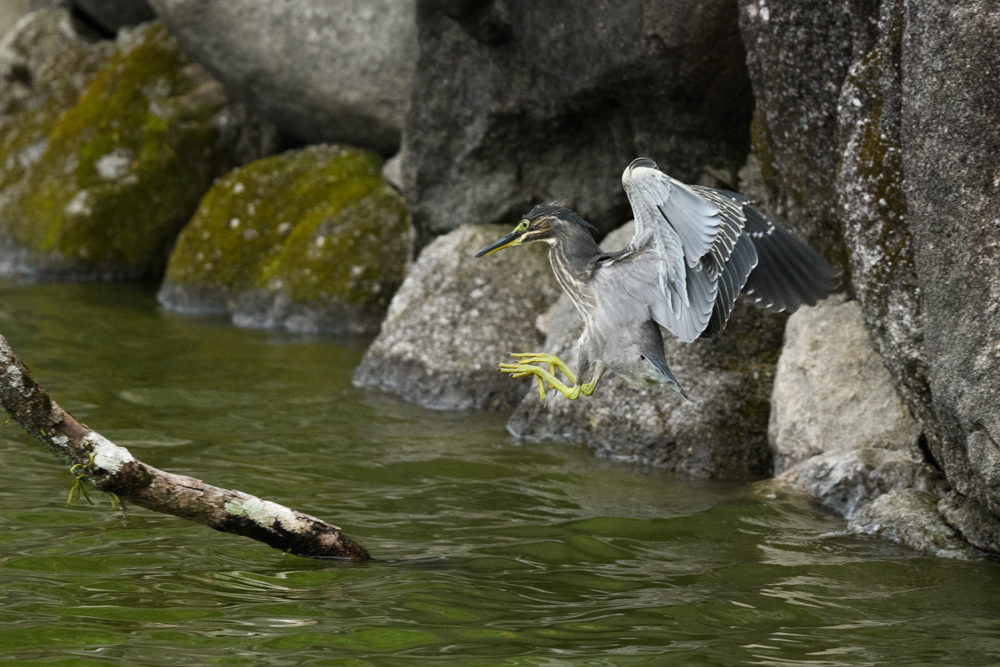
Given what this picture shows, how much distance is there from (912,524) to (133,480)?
331 centimetres

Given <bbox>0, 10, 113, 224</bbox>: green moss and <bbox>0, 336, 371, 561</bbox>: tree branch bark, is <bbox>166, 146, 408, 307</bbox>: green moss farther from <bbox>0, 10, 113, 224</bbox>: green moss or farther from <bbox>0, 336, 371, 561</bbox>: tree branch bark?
<bbox>0, 336, 371, 561</bbox>: tree branch bark

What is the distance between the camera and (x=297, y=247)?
10227mm

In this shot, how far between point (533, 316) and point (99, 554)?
414cm

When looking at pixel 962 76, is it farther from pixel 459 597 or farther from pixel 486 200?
pixel 486 200

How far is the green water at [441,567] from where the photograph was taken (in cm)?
359

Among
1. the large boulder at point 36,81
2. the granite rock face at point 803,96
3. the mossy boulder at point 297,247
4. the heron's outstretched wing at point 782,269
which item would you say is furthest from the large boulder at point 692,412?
the large boulder at point 36,81

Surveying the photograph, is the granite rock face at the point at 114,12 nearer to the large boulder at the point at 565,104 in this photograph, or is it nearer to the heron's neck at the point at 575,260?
the large boulder at the point at 565,104

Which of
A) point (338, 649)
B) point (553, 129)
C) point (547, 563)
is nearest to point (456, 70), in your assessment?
point (553, 129)

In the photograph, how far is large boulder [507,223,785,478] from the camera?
6.23 meters

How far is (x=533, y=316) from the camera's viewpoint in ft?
26.1

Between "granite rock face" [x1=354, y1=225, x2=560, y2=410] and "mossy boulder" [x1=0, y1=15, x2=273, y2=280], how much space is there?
4.70 m

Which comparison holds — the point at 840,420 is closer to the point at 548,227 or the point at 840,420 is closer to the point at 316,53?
the point at 548,227

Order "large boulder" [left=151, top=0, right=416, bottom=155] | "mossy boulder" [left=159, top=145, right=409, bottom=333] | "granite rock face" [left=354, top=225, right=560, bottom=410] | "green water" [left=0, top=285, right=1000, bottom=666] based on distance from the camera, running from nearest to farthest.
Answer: "green water" [left=0, top=285, right=1000, bottom=666] → "granite rock face" [left=354, top=225, right=560, bottom=410] → "mossy boulder" [left=159, top=145, right=409, bottom=333] → "large boulder" [left=151, top=0, right=416, bottom=155]

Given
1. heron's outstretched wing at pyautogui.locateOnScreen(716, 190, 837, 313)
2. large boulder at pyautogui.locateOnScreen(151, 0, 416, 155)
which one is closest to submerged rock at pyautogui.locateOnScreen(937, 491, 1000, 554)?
heron's outstretched wing at pyautogui.locateOnScreen(716, 190, 837, 313)
